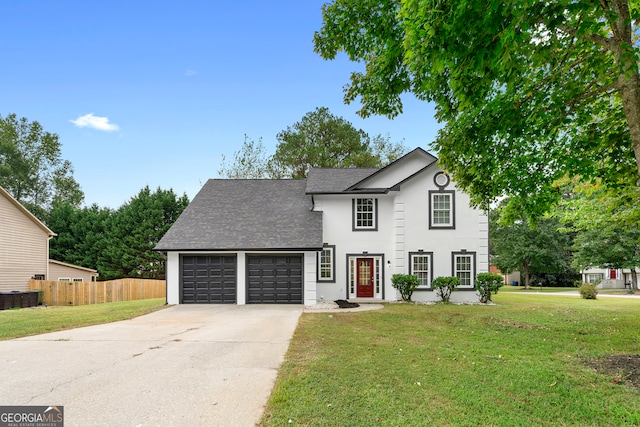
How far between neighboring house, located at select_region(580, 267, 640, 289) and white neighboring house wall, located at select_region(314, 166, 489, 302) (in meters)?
32.2

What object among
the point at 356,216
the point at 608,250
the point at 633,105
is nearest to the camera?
the point at 633,105

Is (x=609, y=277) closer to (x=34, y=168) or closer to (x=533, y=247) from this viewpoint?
(x=533, y=247)

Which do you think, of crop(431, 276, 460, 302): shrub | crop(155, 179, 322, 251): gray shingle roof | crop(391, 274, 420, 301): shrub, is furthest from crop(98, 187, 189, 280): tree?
crop(431, 276, 460, 302): shrub

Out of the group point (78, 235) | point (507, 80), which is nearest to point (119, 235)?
point (78, 235)

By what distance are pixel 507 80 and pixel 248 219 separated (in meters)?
14.0

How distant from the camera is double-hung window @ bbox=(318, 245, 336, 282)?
1759 cm

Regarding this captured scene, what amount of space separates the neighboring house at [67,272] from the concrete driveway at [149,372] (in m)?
21.9

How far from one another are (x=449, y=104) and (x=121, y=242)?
33604 mm

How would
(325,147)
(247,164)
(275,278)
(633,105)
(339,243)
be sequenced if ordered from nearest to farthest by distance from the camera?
(633,105) → (275,278) → (339,243) → (247,164) → (325,147)

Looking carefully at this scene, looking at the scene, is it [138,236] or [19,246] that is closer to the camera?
[19,246]

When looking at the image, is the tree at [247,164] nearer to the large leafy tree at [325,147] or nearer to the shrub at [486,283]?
the large leafy tree at [325,147]

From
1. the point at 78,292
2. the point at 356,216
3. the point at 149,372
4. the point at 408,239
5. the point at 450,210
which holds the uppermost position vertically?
the point at 450,210

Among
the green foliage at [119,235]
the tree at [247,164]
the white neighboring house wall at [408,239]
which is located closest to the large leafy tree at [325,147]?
the tree at [247,164]

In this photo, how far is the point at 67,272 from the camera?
29.0 meters
